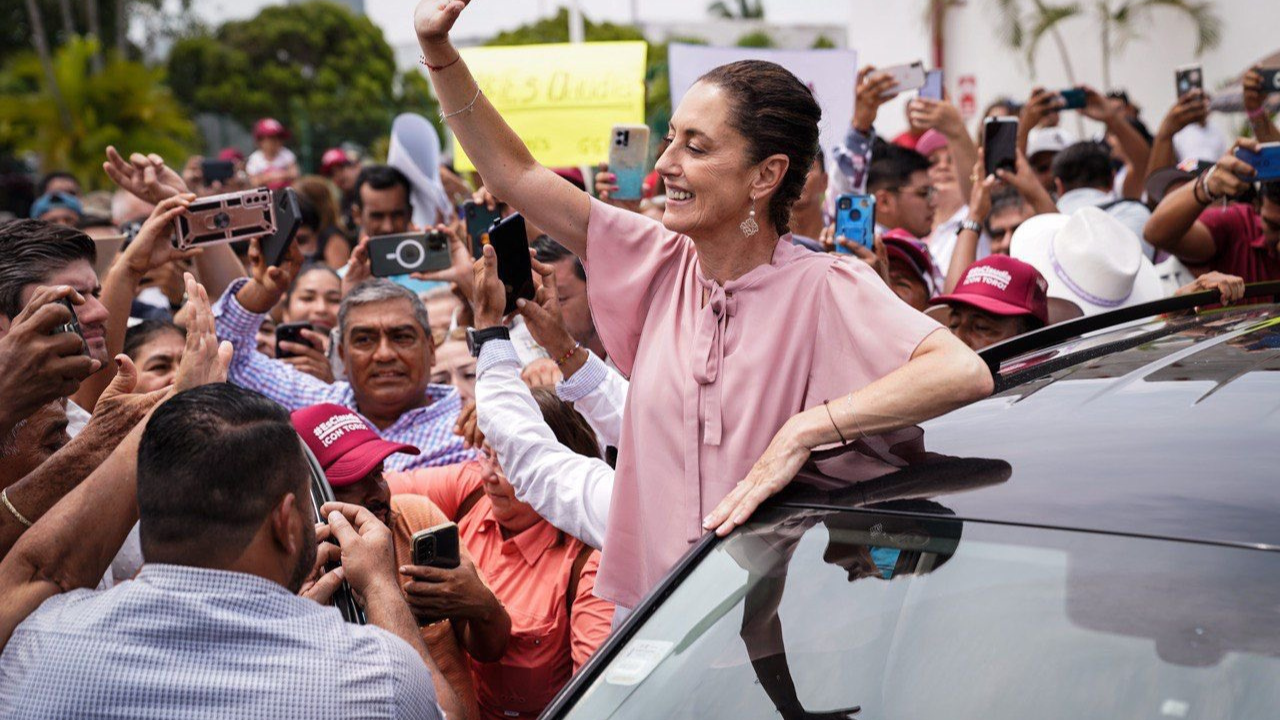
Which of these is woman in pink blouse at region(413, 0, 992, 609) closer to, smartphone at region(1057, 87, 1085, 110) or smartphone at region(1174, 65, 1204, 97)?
smartphone at region(1174, 65, 1204, 97)

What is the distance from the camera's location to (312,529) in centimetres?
231

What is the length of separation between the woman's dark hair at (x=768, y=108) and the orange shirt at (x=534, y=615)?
1.27 meters

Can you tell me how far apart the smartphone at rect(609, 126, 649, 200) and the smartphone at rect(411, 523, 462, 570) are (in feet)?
6.70

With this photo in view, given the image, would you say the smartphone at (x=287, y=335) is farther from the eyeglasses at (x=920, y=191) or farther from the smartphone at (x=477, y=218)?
the eyeglasses at (x=920, y=191)

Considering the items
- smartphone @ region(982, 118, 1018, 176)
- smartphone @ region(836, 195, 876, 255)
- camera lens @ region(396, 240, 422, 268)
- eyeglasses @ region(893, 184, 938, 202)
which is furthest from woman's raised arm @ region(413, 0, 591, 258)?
eyeglasses @ region(893, 184, 938, 202)

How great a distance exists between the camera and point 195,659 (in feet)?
6.73

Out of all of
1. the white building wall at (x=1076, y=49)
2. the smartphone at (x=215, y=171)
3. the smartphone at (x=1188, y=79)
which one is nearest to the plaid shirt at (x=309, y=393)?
the smartphone at (x=215, y=171)

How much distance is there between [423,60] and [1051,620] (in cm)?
163

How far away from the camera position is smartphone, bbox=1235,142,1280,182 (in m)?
4.82

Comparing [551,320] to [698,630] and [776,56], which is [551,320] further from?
[776,56]

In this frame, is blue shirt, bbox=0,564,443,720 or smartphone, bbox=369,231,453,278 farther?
smartphone, bbox=369,231,453,278

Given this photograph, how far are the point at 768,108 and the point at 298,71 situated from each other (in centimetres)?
4811

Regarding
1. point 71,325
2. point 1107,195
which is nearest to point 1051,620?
point 71,325

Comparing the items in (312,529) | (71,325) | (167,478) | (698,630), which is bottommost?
(698,630)
